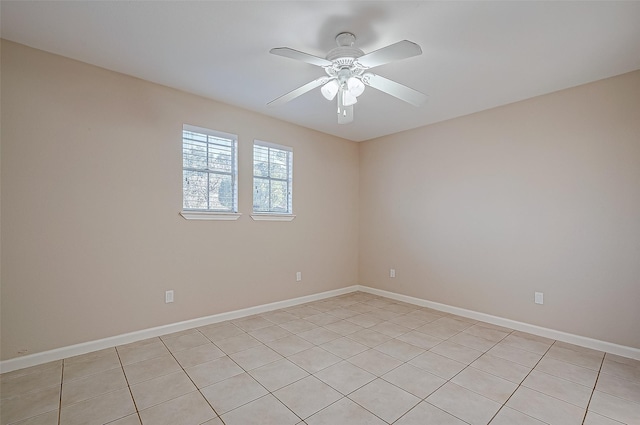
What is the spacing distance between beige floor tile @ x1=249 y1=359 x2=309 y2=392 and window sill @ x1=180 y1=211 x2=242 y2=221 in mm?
1671

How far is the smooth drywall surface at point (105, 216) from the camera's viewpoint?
2346 millimetres

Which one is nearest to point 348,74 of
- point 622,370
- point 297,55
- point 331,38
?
point 331,38

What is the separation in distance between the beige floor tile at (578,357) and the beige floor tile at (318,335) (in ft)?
6.28

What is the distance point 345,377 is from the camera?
2.25 meters

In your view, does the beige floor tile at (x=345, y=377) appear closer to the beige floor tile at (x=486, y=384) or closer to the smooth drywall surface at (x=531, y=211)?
the beige floor tile at (x=486, y=384)

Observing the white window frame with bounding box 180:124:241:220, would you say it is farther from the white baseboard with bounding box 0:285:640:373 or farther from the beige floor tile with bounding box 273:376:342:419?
the beige floor tile with bounding box 273:376:342:419

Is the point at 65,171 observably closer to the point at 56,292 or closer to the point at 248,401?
the point at 56,292

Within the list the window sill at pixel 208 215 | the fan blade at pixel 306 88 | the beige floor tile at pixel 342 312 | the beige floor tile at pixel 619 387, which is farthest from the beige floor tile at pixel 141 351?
the beige floor tile at pixel 619 387

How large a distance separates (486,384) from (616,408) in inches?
28.3

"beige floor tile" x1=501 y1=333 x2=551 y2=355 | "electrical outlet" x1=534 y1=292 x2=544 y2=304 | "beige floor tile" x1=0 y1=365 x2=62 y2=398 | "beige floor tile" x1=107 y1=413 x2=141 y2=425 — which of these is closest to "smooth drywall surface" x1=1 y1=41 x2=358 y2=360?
"beige floor tile" x1=0 y1=365 x2=62 y2=398

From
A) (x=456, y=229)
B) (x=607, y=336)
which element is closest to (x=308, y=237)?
(x=456, y=229)

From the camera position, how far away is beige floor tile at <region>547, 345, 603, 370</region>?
249 centimetres

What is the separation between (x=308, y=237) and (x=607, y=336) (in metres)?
3.26

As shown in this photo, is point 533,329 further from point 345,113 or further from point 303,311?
point 345,113
